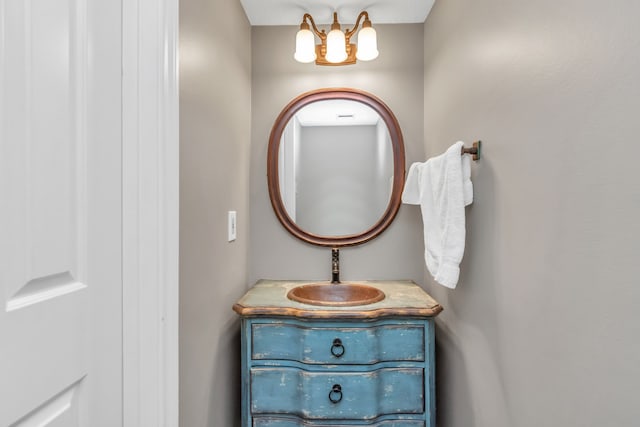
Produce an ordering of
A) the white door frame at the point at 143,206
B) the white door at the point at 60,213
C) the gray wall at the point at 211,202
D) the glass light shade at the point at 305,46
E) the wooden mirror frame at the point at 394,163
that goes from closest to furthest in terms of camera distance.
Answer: the white door at the point at 60,213 < the white door frame at the point at 143,206 < the gray wall at the point at 211,202 < the glass light shade at the point at 305,46 < the wooden mirror frame at the point at 394,163

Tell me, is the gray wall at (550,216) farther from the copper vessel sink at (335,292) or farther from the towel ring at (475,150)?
the copper vessel sink at (335,292)

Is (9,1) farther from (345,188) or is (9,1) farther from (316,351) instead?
(345,188)

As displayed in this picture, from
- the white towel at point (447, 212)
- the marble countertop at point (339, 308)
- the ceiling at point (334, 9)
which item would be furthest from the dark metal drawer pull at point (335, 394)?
the ceiling at point (334, 9)

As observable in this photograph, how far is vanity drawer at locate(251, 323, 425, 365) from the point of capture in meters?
1.22

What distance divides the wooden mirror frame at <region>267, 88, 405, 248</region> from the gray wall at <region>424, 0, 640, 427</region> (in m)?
0.50

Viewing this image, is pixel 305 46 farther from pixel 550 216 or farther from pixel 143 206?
pixel 550 216

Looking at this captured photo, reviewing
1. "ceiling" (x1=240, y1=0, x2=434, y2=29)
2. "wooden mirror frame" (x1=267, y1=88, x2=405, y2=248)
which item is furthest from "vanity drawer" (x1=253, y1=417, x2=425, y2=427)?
"ceiling" (x1=240, y1=0, x2=434, y2=29)

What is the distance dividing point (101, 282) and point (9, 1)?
522 millimetres

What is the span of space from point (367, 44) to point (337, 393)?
1.54m

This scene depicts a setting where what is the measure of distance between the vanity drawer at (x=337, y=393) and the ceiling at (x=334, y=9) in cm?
164

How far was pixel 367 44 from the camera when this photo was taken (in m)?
1.53

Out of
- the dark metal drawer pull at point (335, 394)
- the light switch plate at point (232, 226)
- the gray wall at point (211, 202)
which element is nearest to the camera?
the gray wall at point (211, 202)

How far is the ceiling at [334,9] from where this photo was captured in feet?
4.98

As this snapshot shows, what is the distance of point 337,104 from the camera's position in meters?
1.71
